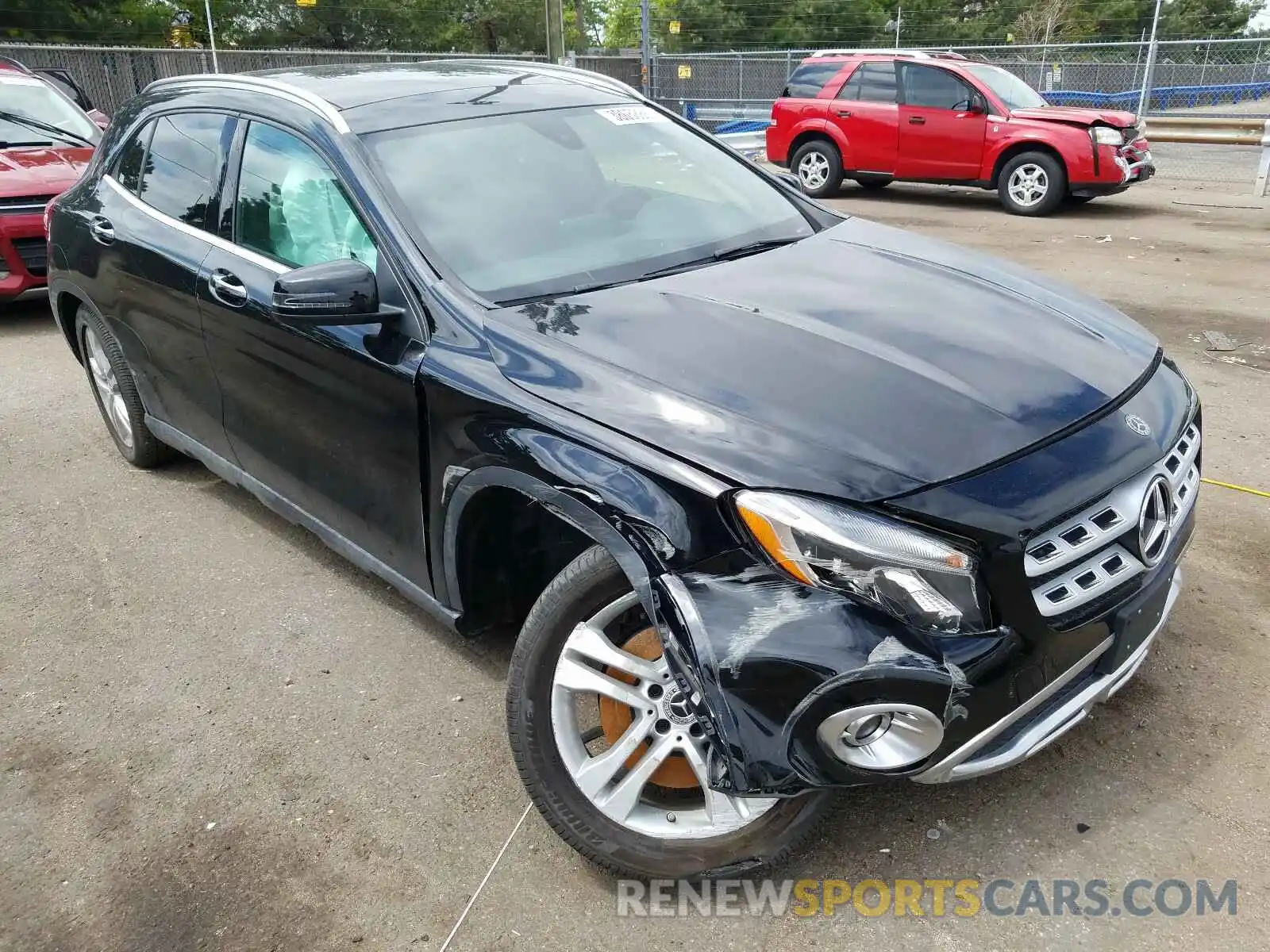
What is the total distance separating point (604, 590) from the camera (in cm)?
232

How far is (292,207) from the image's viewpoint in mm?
3324

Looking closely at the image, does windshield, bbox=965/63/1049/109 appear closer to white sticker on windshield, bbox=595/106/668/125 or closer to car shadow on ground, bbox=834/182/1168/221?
car shadow on ground, bbox=834/182/1168/221

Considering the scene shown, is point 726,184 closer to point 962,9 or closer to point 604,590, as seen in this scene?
point 604,590

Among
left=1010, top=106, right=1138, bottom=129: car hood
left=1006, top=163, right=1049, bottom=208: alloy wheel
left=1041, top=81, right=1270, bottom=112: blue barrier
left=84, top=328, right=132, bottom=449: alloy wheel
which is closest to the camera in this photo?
left=84, top=328, right=132, bottom=449: alloy wheel

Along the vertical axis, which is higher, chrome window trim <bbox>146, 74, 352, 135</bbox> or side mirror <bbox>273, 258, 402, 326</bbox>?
chrome window trim <bbox>146, 74, 352, 135</bbox>

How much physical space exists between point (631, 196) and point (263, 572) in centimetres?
199

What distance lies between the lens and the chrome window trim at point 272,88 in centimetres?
321

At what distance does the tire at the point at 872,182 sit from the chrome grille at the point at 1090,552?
11195mm

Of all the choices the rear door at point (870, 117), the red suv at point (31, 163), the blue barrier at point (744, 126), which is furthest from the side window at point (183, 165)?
the blue barrier at point (744, 126)

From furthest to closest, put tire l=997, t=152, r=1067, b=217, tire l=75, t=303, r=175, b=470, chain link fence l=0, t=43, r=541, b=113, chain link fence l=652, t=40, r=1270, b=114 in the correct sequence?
chain link fence l=652, t=40, r=1270, b=114 → chain link fence l=0, t=43, r=541, b=113 → tire l=997, t=152, r=1067, b=217 → tire l=75, t=303, r=175, b=470

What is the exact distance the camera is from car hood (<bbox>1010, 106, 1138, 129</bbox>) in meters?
11.1

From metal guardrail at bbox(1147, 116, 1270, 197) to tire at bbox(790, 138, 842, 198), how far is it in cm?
365

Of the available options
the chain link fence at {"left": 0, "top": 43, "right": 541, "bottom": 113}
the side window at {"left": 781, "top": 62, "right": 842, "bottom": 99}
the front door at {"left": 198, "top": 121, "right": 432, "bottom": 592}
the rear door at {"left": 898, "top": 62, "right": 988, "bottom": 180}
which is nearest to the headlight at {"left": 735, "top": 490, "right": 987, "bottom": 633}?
the front door at {"left": 198, "top": 121, "right": 432, "bottom": 592}

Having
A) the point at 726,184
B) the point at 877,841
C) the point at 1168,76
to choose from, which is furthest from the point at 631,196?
the point at 1168,76
